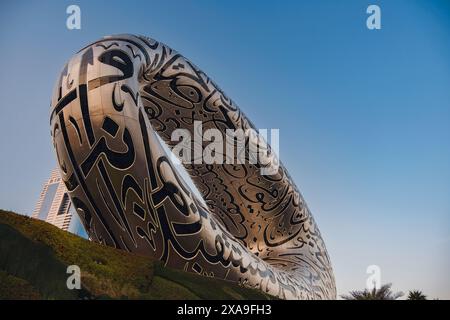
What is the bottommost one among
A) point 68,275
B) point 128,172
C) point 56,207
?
point 68,275

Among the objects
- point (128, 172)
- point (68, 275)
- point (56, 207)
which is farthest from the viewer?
point (56, 207)

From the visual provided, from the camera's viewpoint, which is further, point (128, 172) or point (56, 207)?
point (56, 207)

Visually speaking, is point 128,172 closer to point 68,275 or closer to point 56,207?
point 68,275

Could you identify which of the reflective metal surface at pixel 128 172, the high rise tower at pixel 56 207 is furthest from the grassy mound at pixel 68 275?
the high rise tower at pixel 56 207

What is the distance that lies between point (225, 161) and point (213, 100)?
2691 mm

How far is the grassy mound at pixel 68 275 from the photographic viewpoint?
538cm

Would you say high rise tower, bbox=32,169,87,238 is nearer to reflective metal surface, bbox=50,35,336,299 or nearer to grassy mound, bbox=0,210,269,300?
reflective metal surface, bbox=50,35,336,299

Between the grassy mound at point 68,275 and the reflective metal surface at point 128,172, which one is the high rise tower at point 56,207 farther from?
the grassy mound at point 68,275

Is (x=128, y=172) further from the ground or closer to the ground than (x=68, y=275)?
further from the ground

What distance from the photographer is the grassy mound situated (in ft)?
17.6

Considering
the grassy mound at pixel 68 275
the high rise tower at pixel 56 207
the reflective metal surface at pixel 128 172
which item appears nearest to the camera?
the grassy mound at pixel 68 275

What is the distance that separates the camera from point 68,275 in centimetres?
559

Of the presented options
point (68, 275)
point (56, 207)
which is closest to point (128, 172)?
point (68, 275)
